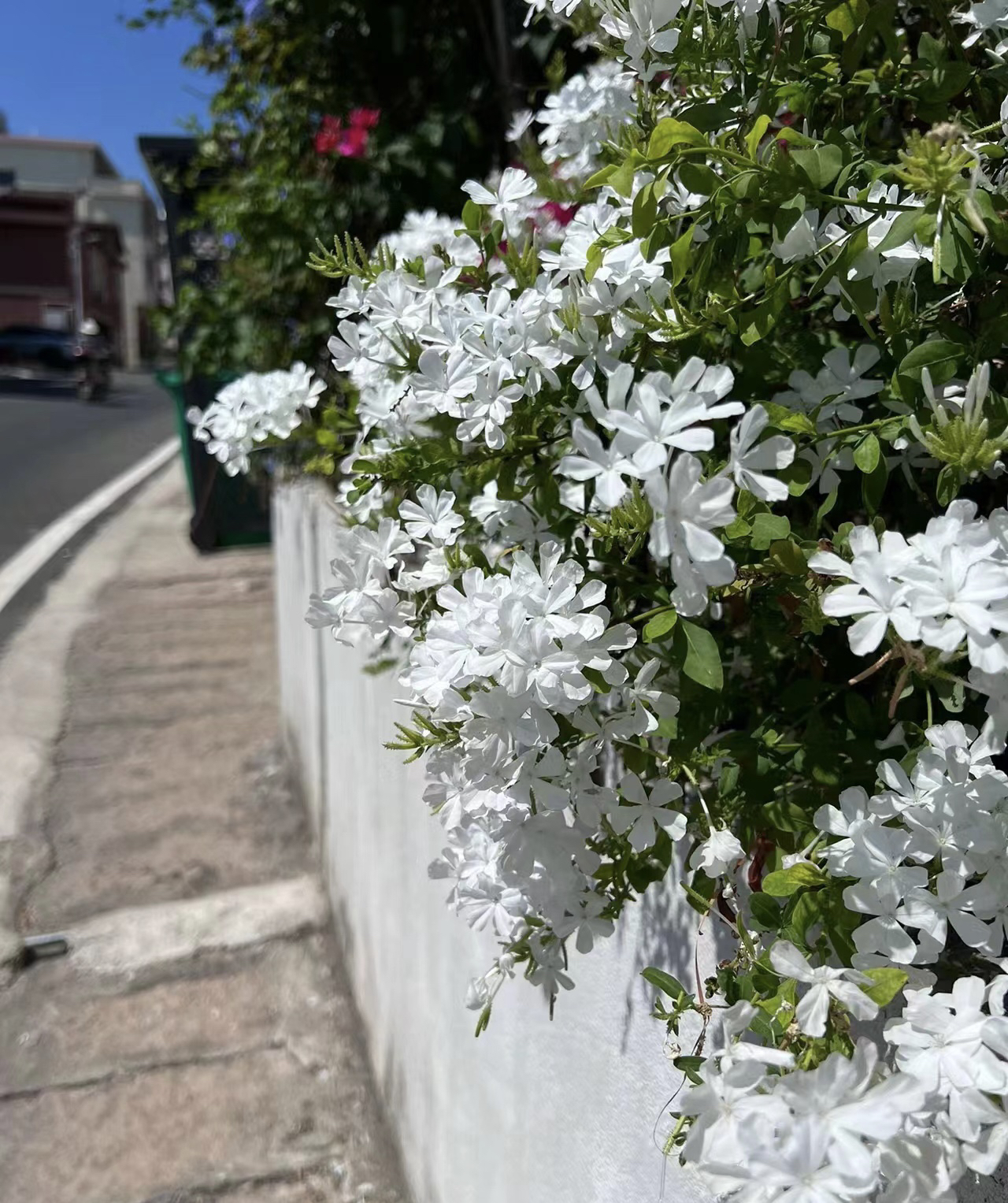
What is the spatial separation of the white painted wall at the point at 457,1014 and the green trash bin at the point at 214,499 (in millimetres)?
3307

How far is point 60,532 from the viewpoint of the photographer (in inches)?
321

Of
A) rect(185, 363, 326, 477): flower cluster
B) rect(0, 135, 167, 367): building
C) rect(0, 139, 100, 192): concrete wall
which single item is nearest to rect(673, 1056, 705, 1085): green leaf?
rect(185, 363, 326, 477): flower cluster

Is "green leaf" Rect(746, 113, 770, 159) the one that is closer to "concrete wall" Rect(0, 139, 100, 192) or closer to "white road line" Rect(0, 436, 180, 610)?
"white road line" Rect(0, 436, 180, 610)

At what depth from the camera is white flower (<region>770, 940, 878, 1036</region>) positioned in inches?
28.8

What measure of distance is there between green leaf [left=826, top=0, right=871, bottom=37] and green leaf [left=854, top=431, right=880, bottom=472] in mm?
361

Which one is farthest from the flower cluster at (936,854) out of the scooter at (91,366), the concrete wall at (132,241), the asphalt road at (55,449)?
the concrete wall at (132,241)

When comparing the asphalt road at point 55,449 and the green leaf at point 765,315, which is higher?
the green leaf at point 765,315

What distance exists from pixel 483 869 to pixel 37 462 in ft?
40.4

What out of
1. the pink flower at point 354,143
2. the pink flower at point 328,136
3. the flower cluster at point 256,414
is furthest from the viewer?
the pink flower at point 328,136

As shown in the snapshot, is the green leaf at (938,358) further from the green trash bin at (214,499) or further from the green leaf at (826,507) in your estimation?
the green trash bin at (214,499)

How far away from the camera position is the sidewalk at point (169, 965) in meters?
2.45

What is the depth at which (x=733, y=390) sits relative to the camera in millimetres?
1022

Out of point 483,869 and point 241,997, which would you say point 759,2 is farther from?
point 241,997

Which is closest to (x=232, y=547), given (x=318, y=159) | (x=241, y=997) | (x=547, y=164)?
(x=318, y=159)
